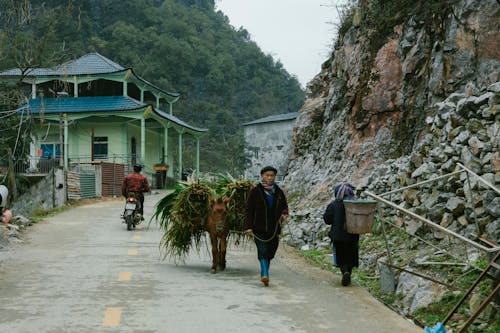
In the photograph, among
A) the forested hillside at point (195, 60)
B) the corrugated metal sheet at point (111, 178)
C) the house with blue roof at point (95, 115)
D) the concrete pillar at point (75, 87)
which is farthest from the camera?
the forested hillside at point (195, 60)

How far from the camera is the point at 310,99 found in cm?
2922

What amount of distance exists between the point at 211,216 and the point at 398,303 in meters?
3.40

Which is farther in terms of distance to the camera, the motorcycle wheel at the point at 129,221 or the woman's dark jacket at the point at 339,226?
the motorcycle wheel at the point at 129,221

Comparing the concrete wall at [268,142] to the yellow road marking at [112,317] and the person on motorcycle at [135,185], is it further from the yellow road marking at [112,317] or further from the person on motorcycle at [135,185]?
the yellow road marking at [112,317]

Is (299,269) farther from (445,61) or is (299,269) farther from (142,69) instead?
(142,69)

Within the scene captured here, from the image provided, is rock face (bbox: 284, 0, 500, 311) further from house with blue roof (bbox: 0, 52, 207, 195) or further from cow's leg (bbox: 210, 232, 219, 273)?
house with blue roof (bbox: 0, 52, 207, 195)

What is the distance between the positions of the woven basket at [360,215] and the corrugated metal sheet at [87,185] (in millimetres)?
23355

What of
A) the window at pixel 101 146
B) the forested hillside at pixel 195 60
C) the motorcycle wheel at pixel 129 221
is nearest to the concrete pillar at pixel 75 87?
the window at pixel 101 146

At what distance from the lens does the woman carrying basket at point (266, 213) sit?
31.5 ft

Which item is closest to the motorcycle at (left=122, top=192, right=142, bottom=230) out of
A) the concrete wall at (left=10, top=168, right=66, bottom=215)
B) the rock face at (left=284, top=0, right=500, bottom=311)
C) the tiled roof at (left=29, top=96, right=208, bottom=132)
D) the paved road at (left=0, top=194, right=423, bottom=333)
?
the paved road at (left=0, top=194, right=423, bottom=333)

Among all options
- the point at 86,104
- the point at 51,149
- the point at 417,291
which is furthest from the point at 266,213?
the point at 51,149

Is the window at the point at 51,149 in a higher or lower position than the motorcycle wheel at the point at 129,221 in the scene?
higher

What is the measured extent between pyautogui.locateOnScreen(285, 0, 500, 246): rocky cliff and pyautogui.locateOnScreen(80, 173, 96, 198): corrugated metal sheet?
37.1 feet

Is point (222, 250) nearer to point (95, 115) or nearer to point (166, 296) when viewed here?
point (166, 296)
